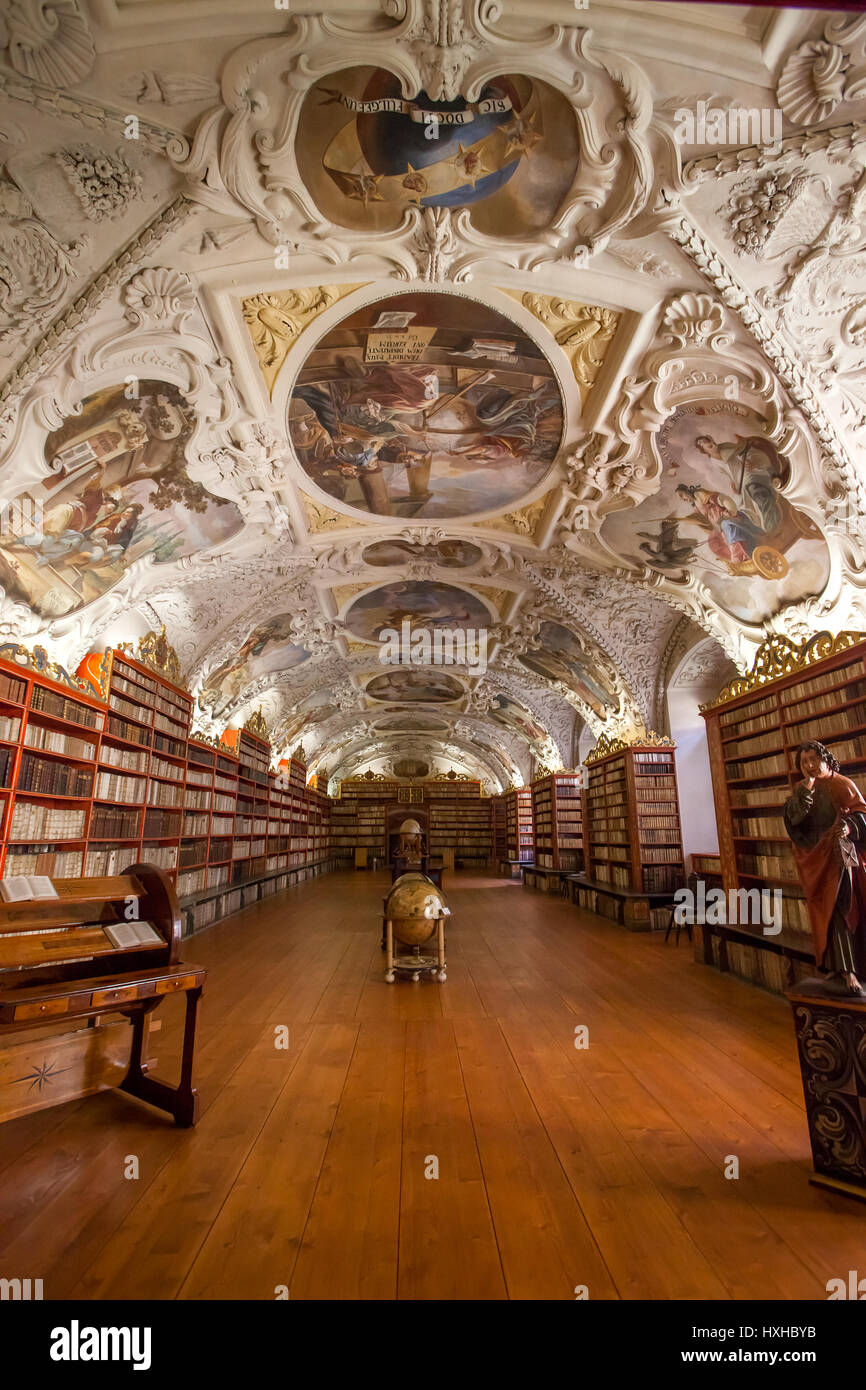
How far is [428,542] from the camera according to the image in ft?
31.7

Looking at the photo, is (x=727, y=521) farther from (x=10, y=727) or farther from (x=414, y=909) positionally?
(x=10, y=727)

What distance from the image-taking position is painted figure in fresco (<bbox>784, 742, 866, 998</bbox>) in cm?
339

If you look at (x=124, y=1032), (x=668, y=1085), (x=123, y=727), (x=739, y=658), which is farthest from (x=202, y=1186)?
(x=739, y=658)

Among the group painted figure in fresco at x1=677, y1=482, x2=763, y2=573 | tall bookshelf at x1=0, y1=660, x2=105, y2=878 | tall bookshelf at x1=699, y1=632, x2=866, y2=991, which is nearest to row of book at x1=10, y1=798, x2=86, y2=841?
tall bookshelf at x1=0, y1=660, x2=105, y2=878

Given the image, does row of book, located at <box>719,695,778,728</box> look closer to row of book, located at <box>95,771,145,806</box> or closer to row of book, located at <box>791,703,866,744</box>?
row of book, located at <box>791,703,866,744</box>

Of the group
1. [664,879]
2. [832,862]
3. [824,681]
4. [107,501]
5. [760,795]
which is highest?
[107,501]

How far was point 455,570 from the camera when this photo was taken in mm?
11023

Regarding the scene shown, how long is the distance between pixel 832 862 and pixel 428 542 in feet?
24.3

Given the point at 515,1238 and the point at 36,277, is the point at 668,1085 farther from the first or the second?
the point at 36,277

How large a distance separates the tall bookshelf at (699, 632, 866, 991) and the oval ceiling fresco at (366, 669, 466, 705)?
399 inches

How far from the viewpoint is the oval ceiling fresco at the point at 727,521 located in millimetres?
6312

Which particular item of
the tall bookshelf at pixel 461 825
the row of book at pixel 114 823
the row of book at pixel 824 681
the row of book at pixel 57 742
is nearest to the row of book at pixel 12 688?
the row of book at pixel 57 742

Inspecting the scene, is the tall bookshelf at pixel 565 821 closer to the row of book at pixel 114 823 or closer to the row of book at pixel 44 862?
the row of book at pixel 114 823

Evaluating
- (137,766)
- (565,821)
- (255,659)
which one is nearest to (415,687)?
(565,821)
